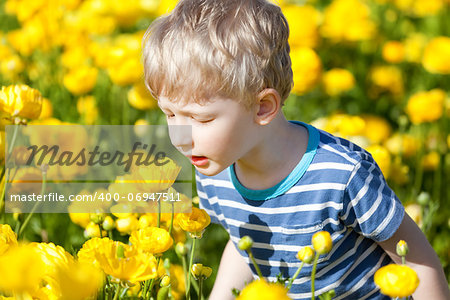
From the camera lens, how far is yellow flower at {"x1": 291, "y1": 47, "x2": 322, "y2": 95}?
1938 mm

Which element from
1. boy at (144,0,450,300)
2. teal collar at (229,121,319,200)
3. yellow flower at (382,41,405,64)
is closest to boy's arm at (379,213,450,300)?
boy at (144,0,450,300)

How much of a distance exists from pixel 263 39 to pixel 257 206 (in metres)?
0.32

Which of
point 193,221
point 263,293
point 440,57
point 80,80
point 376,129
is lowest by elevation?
point 376,129

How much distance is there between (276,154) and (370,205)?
0.18 m

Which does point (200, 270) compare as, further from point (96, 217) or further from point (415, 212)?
point (415, 212)

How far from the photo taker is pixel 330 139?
115cm

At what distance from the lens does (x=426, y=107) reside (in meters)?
1.81

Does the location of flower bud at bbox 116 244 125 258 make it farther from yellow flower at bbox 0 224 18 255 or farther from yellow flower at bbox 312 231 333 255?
yellow flower at bbox 312 231 333 255

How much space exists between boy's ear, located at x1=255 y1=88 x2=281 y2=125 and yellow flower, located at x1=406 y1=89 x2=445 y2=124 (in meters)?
0.90

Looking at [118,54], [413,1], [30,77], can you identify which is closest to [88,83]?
[118,54]

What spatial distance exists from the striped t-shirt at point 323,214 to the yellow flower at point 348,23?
51.0 inches

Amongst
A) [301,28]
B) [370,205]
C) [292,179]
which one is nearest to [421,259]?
[370,205]

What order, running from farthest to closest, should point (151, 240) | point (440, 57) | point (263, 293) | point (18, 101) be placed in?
point (440, 57)
point (18, 101)
point (151, 240)
point (263, 293)

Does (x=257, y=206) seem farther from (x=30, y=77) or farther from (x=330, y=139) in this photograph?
(x=30, y=77)
